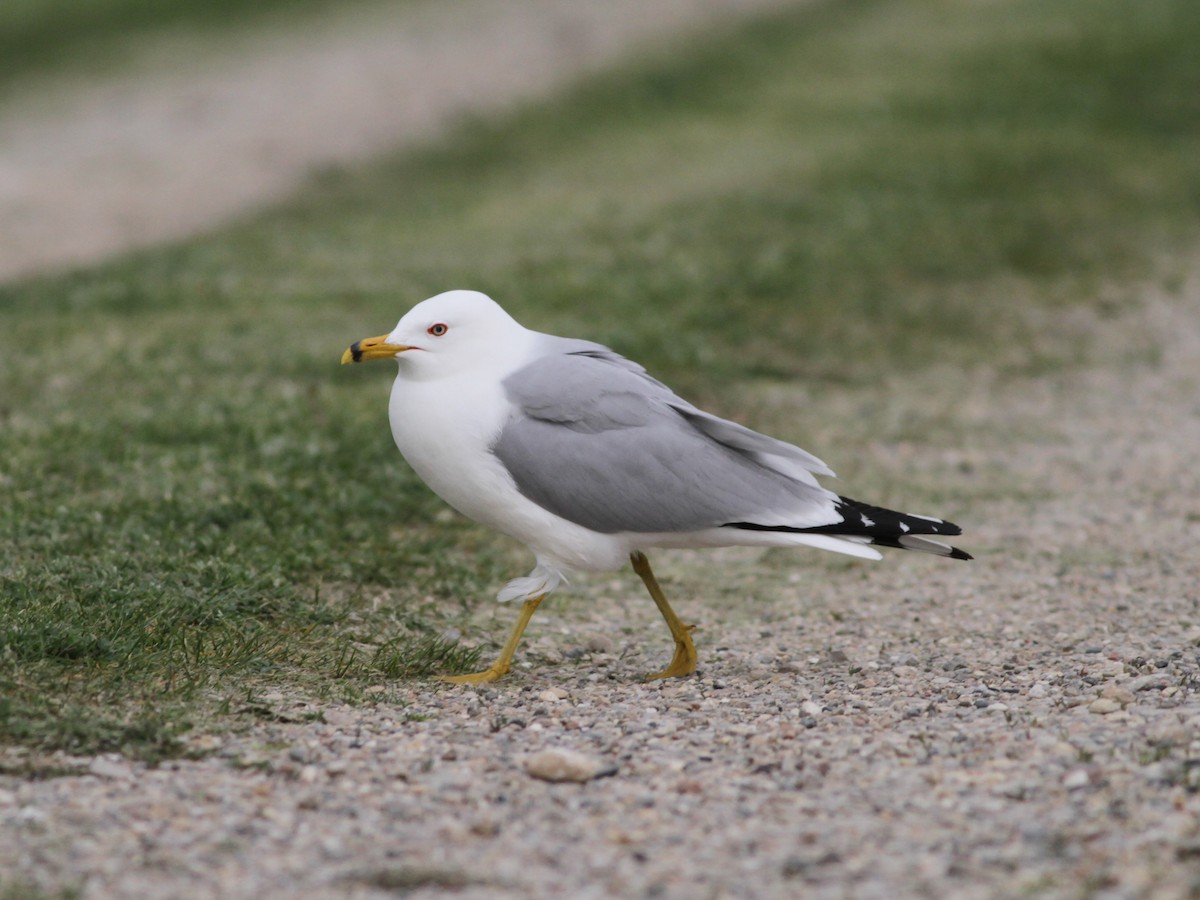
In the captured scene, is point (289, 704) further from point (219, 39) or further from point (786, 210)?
point (219, 39)

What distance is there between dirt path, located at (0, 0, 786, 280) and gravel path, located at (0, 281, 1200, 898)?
8.57m

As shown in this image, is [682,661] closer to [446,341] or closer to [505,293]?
[446,341]

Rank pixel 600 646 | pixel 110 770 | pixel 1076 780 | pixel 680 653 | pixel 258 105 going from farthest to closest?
pixel 258 105 < pixel 600 646 < pixel 680 653 < pixel 110 770 < pixel 1076 780

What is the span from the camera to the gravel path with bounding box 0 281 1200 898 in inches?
131

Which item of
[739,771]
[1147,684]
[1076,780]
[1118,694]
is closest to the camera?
[1076,780]

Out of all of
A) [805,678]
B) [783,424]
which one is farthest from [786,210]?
[805,678]

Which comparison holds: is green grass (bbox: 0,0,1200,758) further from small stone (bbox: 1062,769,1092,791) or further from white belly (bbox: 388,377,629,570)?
small stone (bbox: 1062,769,1092,791)

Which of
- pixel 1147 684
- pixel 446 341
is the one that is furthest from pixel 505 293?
pixel 1147 684

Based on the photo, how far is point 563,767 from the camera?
3.93 m

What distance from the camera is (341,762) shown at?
4039 millimetres

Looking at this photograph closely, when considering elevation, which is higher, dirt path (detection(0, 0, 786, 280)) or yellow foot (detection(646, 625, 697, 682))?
dirt path (detection(0, 0, 786, 280))

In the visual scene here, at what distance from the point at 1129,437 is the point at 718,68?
10359mm

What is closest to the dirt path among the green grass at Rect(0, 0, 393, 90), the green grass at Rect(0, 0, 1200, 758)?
the green grass at Rect(0, 0, 393, 90)

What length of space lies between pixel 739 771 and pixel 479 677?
1238mm
